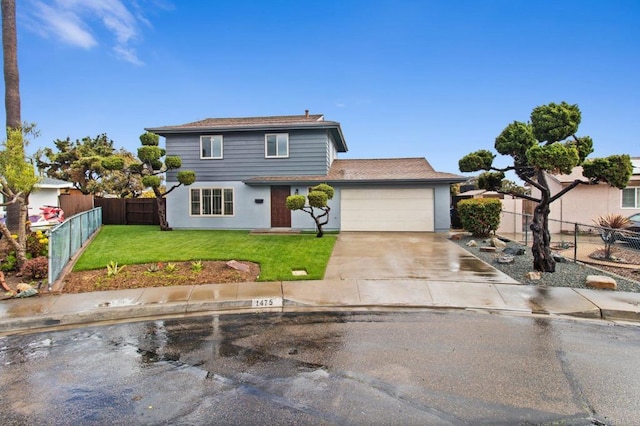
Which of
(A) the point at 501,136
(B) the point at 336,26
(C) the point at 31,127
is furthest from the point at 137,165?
(A) the point at 501,136

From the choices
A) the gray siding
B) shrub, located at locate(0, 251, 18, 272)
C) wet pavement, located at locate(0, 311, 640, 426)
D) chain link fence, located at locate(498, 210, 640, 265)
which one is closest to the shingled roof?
the gray siding

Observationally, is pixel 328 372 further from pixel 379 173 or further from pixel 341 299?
pixel 379 173

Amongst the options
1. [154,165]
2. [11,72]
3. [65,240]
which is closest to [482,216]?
[65,240]

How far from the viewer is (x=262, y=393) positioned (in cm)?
370

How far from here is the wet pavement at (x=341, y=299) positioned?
6.56 metres

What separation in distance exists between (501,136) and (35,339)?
11.4m

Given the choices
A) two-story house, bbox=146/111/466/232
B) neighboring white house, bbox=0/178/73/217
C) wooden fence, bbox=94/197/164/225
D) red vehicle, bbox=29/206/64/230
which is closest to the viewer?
two-story house, bbox=146/111/466/232

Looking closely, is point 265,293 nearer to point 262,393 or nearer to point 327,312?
point 327,312

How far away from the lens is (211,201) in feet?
61.7

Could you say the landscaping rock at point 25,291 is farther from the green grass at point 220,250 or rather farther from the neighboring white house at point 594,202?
the neighboring white house at point 594,202

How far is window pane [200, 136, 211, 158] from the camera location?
1872 cm

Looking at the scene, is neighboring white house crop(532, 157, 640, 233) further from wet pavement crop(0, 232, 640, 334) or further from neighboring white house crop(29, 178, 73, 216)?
neighboring white house crop(29, 178, 73, 216)

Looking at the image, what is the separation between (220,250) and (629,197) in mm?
20291

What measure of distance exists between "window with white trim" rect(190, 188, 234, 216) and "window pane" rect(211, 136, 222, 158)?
185cm
